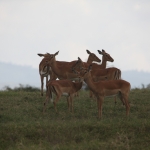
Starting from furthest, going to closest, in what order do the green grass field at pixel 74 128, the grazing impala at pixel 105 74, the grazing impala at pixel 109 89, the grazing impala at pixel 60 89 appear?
the grazing impala at pixel 105 74 < the grazing impala at pixel 60 89 < the grazing impala at pixel 109 89 < the green grass field at pixel 74 128

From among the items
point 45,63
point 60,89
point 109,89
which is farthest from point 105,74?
point 109,89

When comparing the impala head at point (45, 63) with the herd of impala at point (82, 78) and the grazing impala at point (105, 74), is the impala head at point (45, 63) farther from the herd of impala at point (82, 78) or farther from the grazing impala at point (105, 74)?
the grazing impala at point (105, 74)

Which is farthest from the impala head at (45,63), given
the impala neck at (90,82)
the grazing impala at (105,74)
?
the impala neck at (90,82)

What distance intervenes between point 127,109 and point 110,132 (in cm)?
189

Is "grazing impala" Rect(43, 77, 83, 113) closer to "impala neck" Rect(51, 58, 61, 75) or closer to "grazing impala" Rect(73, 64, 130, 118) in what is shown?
"grazing impala" Rect(73, 64, 130, 118)

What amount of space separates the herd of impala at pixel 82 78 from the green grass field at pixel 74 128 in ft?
1.34

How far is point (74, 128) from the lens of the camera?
11.0 meters

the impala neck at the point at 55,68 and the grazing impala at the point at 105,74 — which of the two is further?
the impala neck at the point at 55,68

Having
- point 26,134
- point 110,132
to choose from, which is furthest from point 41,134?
point 110,132

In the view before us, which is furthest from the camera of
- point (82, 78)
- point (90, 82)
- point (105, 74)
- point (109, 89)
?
point (105, 74)

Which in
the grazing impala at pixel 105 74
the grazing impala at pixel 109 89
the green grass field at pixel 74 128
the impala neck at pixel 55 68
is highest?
the impala neck at pixel 55 68

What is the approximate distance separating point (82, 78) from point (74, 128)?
2.34m

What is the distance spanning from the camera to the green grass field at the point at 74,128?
33.3 ft

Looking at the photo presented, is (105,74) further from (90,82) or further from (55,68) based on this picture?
(90,82)
